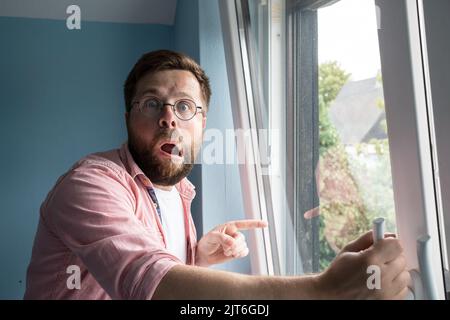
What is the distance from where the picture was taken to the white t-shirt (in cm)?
104

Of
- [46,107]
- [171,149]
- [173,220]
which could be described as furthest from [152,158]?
[46,107]

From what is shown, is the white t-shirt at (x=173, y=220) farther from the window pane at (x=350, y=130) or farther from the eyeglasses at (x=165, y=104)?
the window pane at (x=350, y=130)

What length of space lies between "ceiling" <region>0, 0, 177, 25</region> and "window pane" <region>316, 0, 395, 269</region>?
48 centimetres

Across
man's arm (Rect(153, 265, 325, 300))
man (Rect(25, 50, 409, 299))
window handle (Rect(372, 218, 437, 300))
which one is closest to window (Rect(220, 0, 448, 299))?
window handle (Rect(372, 218, 437, 300))

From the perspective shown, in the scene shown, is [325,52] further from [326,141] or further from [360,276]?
[360,276]

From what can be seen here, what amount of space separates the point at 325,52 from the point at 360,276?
21.1 inches

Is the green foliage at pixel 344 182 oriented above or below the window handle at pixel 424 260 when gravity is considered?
above

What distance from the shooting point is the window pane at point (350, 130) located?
2.52ft

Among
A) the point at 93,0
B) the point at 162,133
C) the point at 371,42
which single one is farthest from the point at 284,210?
the point at 93,0

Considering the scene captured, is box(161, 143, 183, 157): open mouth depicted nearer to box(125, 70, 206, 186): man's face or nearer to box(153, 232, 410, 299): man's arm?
box(125, 70, 206, 186): man's face

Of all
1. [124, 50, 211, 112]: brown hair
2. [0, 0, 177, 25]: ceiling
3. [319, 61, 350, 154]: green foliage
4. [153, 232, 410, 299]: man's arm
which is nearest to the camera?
[153, 232, 410, 299]: man's arm

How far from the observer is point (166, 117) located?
979 mm

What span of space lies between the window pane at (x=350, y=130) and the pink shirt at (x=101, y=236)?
0.37 metres

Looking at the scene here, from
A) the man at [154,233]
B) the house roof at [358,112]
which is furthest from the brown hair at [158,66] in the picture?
the house roof at [358,112]
